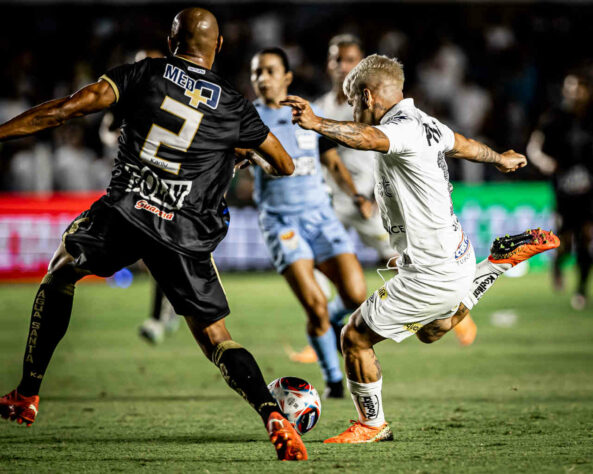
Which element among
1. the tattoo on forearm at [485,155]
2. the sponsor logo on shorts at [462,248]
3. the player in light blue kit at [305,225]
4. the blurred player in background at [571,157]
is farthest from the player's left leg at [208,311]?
the blurred player in background at [571,157]

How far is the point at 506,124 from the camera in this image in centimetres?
1914

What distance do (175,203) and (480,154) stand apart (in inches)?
78.0

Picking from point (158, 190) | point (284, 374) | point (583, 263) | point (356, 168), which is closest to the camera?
point (158, 190)

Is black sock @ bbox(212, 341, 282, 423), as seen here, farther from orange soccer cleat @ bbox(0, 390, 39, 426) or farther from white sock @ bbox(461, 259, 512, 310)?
white sock @ bbox(461, 259, 512, 310)

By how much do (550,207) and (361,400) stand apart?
1263 cm

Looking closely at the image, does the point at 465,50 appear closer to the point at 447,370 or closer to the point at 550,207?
the point at 550,207

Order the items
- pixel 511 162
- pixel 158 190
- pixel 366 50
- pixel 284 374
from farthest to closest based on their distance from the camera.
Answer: pixel 366 50 < pixel 284 374 < pixel 511 162 < pixel 158 190

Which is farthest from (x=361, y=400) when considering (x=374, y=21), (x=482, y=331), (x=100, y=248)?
(x=374, y=21)

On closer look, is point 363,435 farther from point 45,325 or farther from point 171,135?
point 171,135

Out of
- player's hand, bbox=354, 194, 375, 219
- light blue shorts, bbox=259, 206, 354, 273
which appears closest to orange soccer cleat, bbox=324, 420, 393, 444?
light blue shorts, bbox=259, 206, 354, 273

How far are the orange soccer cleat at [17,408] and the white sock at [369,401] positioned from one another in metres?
1.87

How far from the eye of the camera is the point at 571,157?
1355 cm

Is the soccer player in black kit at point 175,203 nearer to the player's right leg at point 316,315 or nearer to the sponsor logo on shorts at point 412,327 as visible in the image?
the sponsor logo on shorts at point 412,327

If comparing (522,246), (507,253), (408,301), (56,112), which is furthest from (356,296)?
(56,112)
